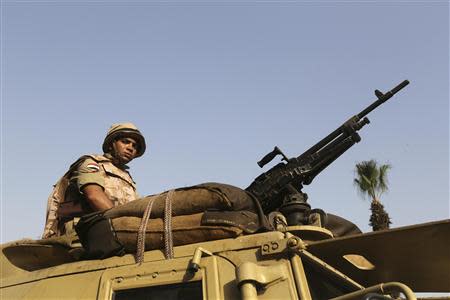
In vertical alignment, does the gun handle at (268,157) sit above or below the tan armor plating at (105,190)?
above

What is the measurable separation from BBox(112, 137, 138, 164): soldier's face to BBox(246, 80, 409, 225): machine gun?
4.44 ft

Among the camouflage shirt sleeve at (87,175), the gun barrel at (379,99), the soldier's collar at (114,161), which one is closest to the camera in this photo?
the camouflage shirt sleeve at (87,175)

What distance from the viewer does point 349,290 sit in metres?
3.16

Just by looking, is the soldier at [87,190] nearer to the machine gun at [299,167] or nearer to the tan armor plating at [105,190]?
the tan armor plating at [105,190]

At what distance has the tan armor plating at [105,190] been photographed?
4008 millimetres

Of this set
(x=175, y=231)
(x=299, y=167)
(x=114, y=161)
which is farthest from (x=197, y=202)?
(x=299, y=167)

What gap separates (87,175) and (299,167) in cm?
246

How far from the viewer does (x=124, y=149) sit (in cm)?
469

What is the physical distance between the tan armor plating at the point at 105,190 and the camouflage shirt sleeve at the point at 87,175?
6cm

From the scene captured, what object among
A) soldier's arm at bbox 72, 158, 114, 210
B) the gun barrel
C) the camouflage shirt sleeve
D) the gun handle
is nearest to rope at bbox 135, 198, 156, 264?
soldier's arm at bbox 72, 158, 114, 210

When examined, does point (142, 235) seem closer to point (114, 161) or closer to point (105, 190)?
point (105, 190)

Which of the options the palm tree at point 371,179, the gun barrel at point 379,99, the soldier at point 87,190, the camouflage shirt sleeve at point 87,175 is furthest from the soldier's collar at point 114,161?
the palm tree at point 371,179

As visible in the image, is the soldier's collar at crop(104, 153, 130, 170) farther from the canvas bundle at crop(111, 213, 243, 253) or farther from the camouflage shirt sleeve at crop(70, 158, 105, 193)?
the canvas bundle at crop(111, 213, 243, 253)

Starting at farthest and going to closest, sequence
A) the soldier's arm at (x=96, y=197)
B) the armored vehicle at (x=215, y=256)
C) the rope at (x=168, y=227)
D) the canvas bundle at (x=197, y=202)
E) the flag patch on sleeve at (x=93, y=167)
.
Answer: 1. the flag patch on sleeve at (x=93, y=167)
2. the soldier's arm at (x=96, y=197)
3. the canvas bundle at (x=197, y=202)
4. the rope at (x=168, y=227)
5. the armored vehicle at (x=215, y=256)
